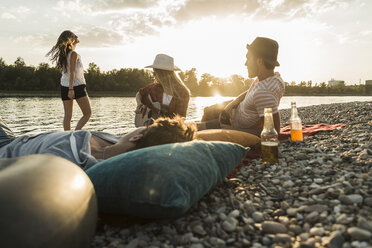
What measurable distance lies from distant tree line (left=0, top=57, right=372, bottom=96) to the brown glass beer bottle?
5733cm

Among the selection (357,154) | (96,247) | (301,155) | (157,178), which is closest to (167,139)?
(157,178)

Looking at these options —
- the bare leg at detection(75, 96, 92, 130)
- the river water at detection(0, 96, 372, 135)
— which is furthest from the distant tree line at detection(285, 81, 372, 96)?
the bare leg at detection(75, 96, 92, 130)

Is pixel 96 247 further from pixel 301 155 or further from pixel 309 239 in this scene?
pixel 301 155

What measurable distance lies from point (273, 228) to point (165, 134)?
1.48 meters

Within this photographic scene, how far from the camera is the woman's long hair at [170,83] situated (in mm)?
5766

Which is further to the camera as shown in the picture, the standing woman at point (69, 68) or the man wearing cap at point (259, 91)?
the standing woman at point (69, 68)

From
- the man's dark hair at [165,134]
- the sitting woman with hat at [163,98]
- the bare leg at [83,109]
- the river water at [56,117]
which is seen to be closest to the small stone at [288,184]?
the man's dark hair at [165,134]

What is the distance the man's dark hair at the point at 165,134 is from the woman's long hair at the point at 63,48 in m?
5.07

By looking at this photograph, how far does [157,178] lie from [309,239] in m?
1.16

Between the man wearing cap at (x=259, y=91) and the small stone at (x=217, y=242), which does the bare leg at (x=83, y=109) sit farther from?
the small stone at (x=217, y=242)

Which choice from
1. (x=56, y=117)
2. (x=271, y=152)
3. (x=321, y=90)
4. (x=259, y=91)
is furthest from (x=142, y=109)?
(x=321, y=90)

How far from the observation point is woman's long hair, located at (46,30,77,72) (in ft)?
22.1

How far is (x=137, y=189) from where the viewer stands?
1965 millimetres

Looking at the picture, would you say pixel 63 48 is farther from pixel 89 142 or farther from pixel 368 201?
pixel 368 201
